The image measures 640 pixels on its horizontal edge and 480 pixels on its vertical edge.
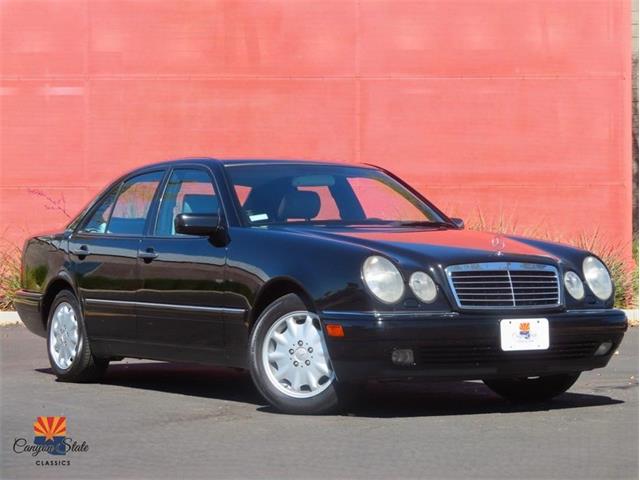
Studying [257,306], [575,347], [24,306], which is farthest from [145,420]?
[24,306]

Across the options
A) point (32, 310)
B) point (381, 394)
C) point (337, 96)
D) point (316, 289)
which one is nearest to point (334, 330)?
point (316, 289)

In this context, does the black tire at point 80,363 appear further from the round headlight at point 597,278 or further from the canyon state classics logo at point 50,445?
the round headlight at point 597,278

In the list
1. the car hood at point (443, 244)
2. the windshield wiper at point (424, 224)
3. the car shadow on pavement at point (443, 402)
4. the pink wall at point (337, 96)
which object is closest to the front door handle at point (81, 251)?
the car hood at point (443, 244)

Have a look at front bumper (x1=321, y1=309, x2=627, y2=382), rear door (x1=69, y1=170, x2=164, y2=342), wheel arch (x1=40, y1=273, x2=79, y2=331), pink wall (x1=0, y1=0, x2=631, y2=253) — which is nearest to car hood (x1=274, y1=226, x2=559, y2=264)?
front bumper (x1=321, y1=309, x2=627, y2=382)

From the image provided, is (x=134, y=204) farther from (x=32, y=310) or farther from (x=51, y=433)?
(x=51, y=433)

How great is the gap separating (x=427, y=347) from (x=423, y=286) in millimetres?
339

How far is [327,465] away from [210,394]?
123 inches

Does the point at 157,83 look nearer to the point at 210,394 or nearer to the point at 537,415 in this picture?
the point at 210,394

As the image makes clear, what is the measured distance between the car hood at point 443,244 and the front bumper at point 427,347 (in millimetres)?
366

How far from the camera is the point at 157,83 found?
2016 centimetres

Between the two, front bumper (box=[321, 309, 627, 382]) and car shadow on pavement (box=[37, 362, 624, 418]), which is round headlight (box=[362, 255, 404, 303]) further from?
car shadow on pavement (box=[37, 362, 624, 418])

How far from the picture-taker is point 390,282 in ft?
27.0

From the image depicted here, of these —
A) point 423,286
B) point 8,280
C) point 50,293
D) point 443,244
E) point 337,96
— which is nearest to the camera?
point 423,286

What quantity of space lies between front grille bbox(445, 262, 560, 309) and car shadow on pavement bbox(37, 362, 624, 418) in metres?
0.73
